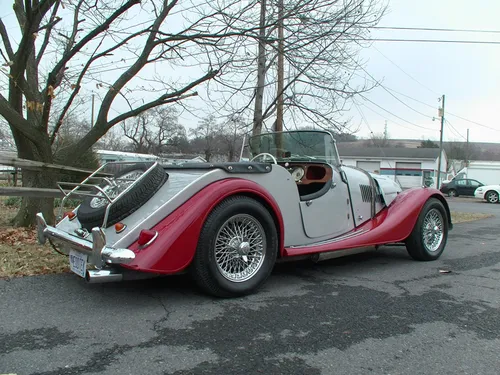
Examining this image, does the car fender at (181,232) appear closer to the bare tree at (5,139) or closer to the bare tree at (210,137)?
the bare tree at (210,137)

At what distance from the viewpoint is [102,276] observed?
3469 mm

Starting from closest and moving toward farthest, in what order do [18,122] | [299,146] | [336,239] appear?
[336,239], [299,146], [18,122]

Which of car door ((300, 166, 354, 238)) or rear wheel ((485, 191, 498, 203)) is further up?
car door ((300, 166, 354, 238))

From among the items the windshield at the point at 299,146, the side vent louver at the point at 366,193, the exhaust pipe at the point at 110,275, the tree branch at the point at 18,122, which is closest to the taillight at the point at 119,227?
the exhaust pipe at the point at 110,275

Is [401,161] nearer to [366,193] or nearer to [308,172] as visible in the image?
[366,193]

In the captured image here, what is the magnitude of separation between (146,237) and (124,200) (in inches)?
16.8

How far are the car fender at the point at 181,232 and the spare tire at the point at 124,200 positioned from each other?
0.31 metres

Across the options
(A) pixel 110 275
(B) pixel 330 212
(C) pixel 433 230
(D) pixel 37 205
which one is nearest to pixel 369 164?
(C) pixel 433 230

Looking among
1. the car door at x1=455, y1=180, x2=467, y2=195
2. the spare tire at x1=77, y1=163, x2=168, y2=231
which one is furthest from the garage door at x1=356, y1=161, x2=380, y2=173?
the spare tire at x1=77, y1=163, x2=168, y2=231

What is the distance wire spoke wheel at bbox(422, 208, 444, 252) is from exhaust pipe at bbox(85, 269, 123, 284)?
4.22 m

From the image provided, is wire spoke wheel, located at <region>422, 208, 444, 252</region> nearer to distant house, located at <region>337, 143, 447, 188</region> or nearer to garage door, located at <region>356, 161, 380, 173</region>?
distant house, located at <region>337, 143, 447, 188</region>

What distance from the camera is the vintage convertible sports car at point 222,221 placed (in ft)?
11.9

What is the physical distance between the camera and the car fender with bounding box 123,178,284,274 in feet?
11.7

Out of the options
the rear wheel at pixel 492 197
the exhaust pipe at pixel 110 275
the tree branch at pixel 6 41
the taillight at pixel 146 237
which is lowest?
the rear wheel at pixel 492 197
